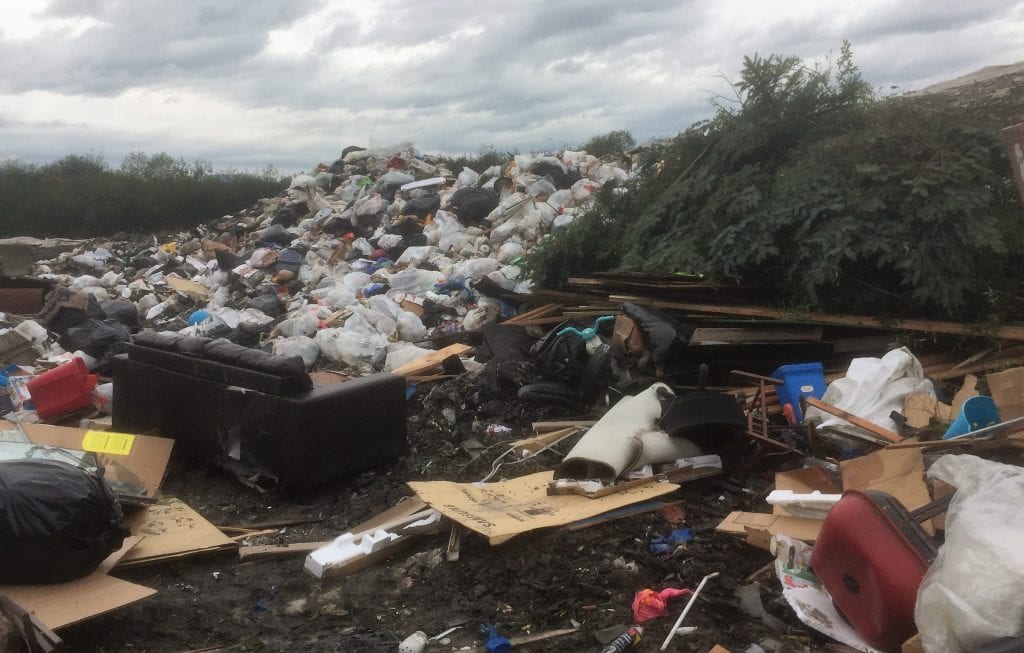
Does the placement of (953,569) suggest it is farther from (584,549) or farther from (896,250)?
(896,250)

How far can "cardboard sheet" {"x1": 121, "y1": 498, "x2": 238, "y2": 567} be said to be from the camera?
11.3 feet

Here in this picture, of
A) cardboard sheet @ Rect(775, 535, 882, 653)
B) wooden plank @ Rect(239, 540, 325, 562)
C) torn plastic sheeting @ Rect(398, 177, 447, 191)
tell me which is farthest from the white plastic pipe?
torn plastic sheeting @ Rect(398, 177, 447, 191)

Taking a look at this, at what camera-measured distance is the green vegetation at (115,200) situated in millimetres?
17984

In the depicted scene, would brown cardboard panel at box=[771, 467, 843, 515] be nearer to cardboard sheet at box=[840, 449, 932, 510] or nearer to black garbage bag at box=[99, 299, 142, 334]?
cardboard sheet at box=[840, 449, 932, 510]

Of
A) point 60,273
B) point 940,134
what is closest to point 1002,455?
point 940,134

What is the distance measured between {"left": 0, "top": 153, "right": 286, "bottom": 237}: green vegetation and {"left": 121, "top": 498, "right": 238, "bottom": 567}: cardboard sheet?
15.9m

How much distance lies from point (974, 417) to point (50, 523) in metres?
3.92

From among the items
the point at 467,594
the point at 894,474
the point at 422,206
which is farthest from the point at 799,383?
the point at 422,206

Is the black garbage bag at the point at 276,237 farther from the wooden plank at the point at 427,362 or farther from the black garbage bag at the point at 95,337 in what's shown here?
the wooden plank at the point at 427,362

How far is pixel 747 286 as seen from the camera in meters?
5.25

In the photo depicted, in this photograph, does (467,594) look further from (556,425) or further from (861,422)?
(861,422)

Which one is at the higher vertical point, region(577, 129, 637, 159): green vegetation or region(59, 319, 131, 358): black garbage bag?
region(577, 129, 637, 159): green vegetation

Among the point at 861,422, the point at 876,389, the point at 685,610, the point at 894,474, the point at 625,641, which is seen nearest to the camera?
the point at 625,641

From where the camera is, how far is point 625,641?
8.14 ft
